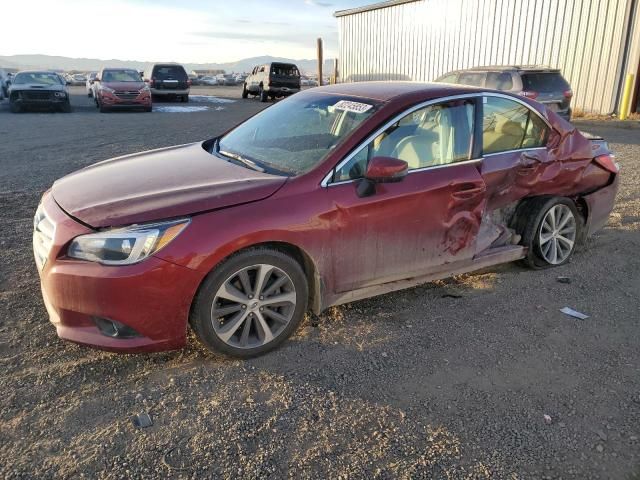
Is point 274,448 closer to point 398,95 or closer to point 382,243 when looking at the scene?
point 382,243

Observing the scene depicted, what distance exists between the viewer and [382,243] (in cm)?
356

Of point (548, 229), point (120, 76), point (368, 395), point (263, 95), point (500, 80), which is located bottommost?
point (368, 395)

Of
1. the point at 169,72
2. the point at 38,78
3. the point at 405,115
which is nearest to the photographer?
the point at 405,115

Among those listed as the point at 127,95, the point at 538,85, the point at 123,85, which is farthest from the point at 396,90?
the point at 123,85

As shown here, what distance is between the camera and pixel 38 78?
1953 centimetres

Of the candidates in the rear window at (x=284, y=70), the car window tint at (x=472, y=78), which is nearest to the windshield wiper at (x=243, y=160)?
the car window tint at (x=472, y=78)

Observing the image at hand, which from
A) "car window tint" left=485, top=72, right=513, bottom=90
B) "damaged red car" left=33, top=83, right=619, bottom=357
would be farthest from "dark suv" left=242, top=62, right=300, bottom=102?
"damaged red car" left=33, top=83, right=619, bottom=357

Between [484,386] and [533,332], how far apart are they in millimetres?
847

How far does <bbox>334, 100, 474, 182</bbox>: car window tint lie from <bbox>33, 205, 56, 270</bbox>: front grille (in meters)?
1.75

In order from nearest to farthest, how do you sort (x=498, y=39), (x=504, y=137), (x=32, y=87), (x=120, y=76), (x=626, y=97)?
(x=504, y=137) → (x=626, y=97) → (x=32, y=87) → (x=498, y=39) → (x=120, y=76)

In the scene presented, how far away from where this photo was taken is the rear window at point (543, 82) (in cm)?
1209

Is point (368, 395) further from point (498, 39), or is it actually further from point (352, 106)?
point (498, 39)

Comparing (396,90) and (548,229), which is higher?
(396,90)

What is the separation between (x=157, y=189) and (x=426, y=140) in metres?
1.90
